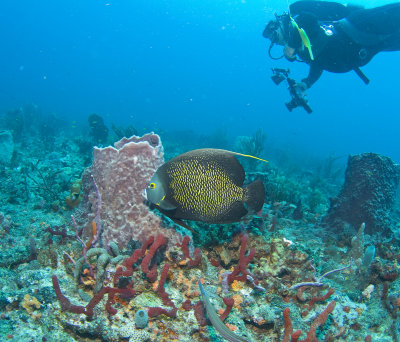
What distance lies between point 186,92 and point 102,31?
62.1 m

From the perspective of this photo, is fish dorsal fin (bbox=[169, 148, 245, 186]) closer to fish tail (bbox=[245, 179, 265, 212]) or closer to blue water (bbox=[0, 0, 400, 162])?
fish tail (bbox=[245, 179, 265, 212])

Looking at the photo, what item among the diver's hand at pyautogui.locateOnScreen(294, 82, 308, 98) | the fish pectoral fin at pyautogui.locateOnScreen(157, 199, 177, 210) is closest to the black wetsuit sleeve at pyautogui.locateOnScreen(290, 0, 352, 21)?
the diver's hand at pyautogui.locateOnScreen(294, 82, 308, 98)

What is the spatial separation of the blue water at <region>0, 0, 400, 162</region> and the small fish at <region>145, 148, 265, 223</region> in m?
98.7

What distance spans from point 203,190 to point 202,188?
0.06 feet

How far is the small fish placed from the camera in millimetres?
1828

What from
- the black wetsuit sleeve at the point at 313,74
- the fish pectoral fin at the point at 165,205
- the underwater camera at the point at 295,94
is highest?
the black wetsuit sleeve at the point at 313,74

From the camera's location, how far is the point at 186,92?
136 meters

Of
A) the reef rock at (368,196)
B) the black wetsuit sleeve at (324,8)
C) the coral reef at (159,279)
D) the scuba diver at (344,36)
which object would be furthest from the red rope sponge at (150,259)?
the black wetsuit sleeve at (324,8)

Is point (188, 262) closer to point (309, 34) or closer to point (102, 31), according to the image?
point (309, 34)

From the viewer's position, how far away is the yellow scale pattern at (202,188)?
1.83 metres

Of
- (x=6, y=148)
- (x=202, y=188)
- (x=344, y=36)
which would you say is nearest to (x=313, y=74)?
(x=344, y=36)

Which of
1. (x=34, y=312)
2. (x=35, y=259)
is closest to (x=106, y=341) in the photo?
(x=34, y=312)

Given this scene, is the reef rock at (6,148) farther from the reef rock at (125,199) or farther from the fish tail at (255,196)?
the fish tail at (255,196)

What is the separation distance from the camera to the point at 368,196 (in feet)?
17.3
